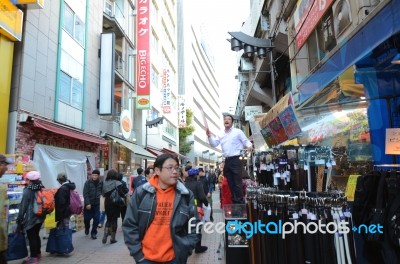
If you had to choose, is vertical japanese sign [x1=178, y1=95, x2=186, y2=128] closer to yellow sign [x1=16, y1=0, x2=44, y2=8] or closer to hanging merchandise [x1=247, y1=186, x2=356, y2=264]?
yellow sign [x1=16, y1=0, x2=44, y2=8]

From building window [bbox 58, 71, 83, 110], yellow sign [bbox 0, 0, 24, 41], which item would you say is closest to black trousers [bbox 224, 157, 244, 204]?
yellow sign [bbox 0, 0, 24, 41]

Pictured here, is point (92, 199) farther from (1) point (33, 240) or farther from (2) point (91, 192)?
(1) point (33, 240)

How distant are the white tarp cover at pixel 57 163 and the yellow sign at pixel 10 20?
356 centimetres

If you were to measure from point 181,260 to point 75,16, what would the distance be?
1425 centimetres

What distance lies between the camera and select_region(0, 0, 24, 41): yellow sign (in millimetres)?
9242

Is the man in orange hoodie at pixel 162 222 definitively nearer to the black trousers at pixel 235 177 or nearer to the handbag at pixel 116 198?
the black trousers at pixel 235 177

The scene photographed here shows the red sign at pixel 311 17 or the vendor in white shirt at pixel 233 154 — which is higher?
the red sign at pixel 311 17

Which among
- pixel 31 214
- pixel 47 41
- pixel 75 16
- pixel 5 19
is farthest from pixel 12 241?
pixel 75 16

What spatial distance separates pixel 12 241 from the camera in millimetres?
6320

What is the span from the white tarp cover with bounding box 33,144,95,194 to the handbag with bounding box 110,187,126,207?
3890 millimetres

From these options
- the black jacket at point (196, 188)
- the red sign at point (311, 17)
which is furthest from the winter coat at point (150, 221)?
the red sign at point (311, 17)

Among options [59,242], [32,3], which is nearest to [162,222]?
[59,242]

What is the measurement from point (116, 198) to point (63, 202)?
1.42 meters

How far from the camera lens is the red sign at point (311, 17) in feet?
21.3
